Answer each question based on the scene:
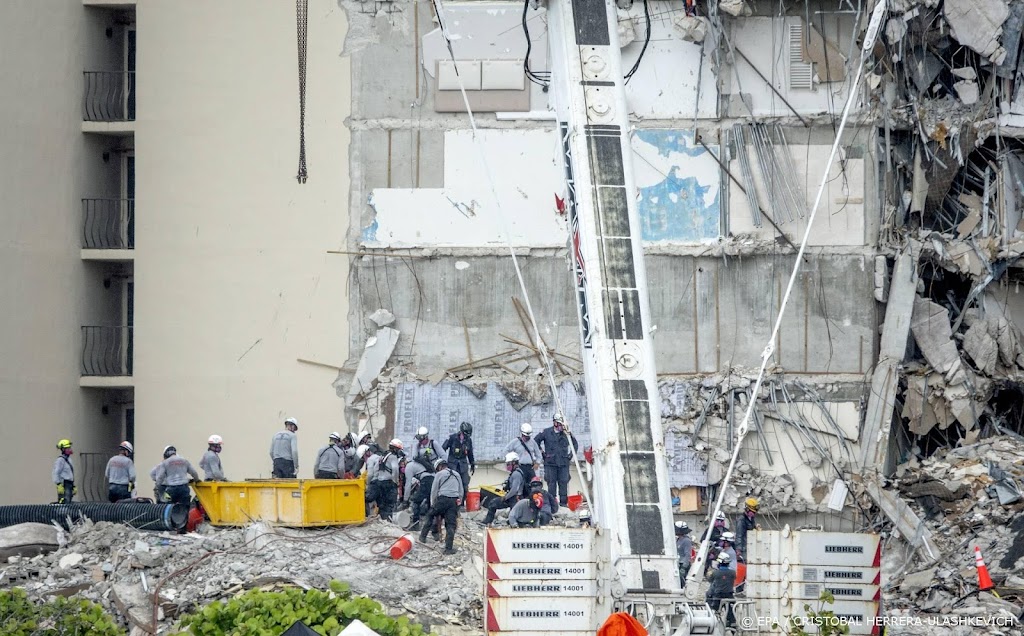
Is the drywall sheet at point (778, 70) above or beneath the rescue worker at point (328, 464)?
above

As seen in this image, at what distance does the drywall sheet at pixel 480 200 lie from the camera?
29906 millimetres

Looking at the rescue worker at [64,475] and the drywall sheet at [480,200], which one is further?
the drywall sheet at [480,200]

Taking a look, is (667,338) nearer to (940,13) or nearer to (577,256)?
(940,13)

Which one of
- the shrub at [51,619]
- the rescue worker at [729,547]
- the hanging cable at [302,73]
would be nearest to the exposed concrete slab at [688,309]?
the hanging cable at [302,73]

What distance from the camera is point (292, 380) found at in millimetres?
29969

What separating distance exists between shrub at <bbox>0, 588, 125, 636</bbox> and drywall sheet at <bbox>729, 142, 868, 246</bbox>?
56.7ft

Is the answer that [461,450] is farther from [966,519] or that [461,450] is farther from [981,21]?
[981,21]

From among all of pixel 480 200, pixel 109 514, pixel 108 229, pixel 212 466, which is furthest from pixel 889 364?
pixel 108 229

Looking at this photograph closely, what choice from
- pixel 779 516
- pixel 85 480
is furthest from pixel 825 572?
pixel 85 480

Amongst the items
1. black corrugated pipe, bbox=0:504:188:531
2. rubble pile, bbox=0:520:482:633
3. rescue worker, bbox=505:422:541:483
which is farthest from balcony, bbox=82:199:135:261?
rescue worker, bbox=505:422:541:483

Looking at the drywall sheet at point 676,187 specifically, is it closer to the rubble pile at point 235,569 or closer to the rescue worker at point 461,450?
the rescue worker at point 461,450

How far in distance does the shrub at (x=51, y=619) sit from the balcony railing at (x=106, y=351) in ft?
49.7

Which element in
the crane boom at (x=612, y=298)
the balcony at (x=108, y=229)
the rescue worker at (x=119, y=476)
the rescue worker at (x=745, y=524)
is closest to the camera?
the crane boom at (x=612, y=298)

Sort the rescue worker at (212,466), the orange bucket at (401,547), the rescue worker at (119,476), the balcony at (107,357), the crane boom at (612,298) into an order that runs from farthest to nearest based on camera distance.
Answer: the balcony at (107,357) → the rescue worker at (119,476) → the rescue worker at (212,466) → the orange bucket at (401,547) → the crane boom at (612,298)
